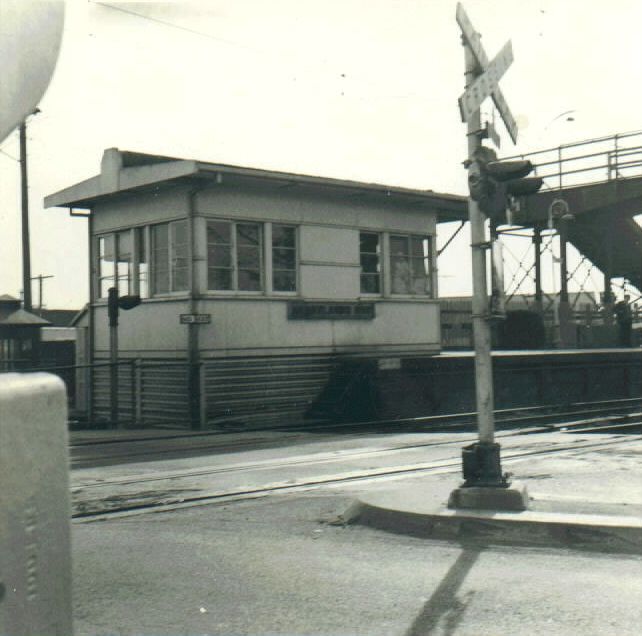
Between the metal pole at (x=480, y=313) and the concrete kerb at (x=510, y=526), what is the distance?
66 centimetres

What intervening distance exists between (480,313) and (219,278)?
11.4 meters

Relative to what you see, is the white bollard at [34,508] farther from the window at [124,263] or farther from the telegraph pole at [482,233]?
the window at [124,263]

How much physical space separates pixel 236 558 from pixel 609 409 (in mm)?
15161

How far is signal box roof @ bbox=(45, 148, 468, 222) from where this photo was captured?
16.9 metres

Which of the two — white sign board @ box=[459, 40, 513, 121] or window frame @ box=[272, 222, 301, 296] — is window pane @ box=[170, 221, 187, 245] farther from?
white sign board @ box=[459, 40, 513, 121]

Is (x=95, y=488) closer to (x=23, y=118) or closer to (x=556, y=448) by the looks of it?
(x=556, y=448)

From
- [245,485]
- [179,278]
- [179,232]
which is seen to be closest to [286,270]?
[179,278]

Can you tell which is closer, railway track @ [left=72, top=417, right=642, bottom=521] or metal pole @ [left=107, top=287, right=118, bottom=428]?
railway track @ [left=72, top=417, right=642, bottom=521]

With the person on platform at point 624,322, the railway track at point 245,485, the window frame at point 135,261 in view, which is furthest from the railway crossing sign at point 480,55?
the person on platform at point 624,322

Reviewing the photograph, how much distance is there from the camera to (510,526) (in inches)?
244

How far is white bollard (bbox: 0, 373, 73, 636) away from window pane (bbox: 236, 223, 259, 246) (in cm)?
1686

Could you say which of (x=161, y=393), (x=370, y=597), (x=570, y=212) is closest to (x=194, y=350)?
(x=161, y=393)

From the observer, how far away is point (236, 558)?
18.8ft

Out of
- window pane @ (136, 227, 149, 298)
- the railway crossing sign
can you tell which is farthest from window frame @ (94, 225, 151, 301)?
the railway crossing sign
